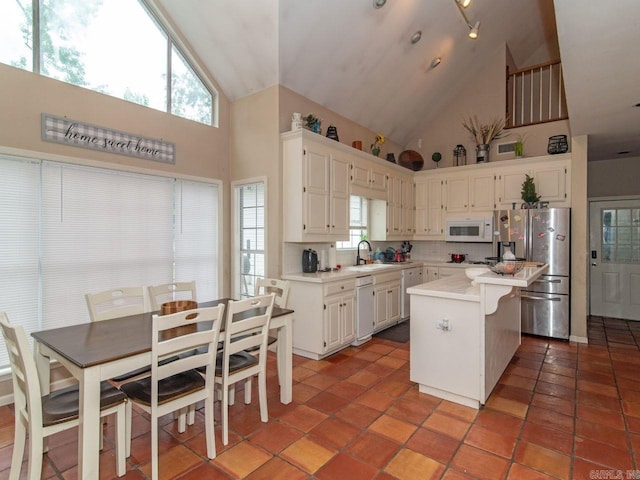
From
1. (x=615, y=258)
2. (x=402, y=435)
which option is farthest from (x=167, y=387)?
(x=615, y=258)

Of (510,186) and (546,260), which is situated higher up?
(510,186)

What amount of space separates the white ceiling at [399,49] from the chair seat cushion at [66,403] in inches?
132

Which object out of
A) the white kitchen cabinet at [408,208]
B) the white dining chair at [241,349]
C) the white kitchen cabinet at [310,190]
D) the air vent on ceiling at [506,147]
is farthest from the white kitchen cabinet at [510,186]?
the white dining chair at [241,349]

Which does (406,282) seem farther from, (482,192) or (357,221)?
(482,192)

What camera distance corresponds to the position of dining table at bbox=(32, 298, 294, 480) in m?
1.73

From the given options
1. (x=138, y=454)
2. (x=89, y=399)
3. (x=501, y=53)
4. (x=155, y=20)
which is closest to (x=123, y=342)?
(x=89, y=399)

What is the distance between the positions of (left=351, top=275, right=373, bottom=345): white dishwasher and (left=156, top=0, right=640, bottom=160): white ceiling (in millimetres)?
2355

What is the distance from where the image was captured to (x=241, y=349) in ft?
7.67

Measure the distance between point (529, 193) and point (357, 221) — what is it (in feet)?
7.85

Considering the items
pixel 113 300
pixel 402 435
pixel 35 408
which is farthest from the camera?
pixel 113 300

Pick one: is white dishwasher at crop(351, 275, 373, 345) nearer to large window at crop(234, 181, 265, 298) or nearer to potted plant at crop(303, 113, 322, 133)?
large window at crop(234, 181, 265, 298)

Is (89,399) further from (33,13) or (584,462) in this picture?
(33,13)

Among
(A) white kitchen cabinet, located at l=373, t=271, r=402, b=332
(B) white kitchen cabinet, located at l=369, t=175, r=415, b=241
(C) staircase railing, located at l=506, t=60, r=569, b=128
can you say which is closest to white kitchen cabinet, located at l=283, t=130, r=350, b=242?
(A) white kitchen cabinet, located at l=373, t=271, r=402, b=332

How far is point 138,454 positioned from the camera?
219cm
